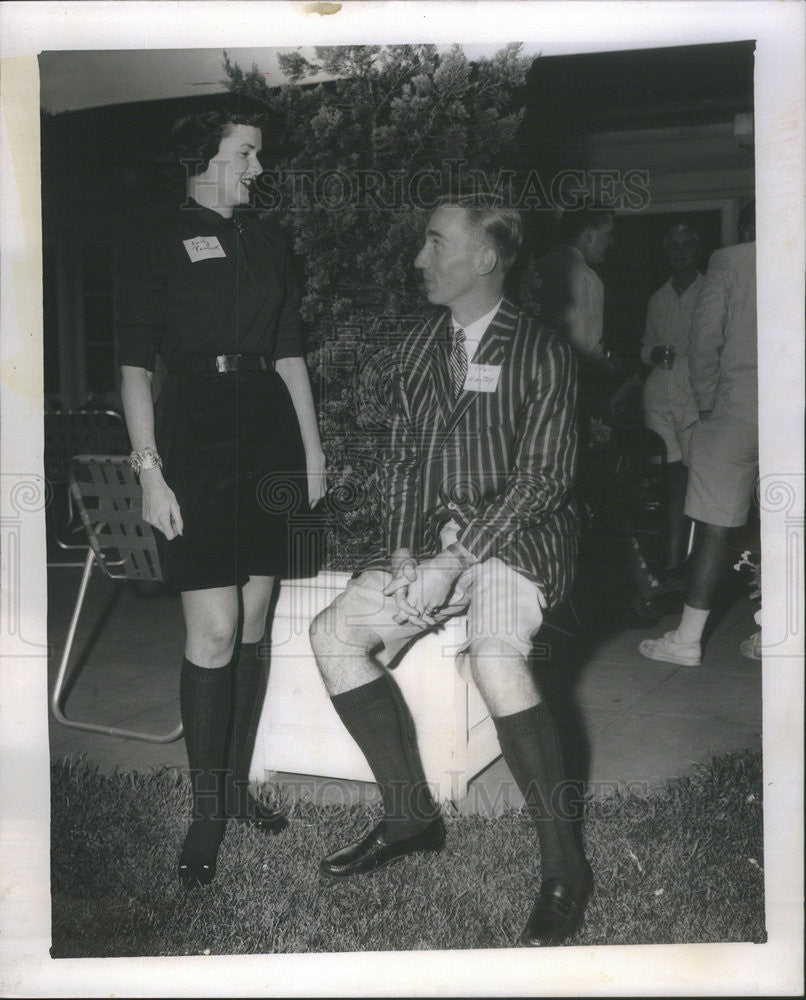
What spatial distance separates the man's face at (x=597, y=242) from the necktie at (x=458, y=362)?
16.2 inches

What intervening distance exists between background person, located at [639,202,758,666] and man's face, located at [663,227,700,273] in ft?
0.25

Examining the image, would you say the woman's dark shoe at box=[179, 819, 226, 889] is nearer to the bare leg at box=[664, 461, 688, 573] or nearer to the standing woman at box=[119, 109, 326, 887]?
the standing woman at box=[119, 109, 326, 887]

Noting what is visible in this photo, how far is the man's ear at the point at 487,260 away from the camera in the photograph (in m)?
2.46

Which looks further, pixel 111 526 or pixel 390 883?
pixel 111 526

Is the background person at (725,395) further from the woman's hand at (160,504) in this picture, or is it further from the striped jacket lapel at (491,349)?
the woman's hand at (160,504)

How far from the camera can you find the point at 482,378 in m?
2.46

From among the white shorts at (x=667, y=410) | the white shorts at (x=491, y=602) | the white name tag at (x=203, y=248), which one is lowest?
the white shorts at (x=491, y=602)

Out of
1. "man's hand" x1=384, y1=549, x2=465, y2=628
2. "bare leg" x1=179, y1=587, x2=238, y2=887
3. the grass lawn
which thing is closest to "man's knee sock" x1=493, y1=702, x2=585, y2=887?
the grass lawn

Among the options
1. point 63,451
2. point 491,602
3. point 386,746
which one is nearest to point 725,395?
point 491,602

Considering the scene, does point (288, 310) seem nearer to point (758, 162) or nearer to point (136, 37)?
point (136, 37)

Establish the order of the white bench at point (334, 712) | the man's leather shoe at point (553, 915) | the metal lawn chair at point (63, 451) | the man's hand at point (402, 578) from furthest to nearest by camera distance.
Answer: the white bench at point (334, 712) → the man's hand at point (402, 578) → the metal lawn chair at point (63, 451) → the man's leather shoe at point (553, 915)

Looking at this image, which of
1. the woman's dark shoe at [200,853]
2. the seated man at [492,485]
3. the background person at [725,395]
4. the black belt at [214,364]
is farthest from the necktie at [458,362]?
the woman's dark shoe at [200,853]

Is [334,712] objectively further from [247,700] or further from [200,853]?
[200,853]

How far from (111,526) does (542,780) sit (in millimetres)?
1534
